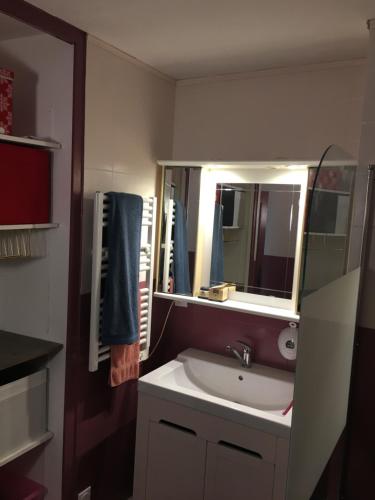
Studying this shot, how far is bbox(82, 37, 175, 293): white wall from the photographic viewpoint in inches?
76.7

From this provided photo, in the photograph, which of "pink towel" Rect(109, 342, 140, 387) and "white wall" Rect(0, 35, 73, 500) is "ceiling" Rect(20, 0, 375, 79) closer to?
"white wall" Rect(0, 35, 73, 500)

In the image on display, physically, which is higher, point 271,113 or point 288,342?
point 271,113

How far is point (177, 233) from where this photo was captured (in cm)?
241

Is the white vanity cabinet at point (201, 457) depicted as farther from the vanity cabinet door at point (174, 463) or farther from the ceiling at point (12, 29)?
the ceiling at point (12, 29)

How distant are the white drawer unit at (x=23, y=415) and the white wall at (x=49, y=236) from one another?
0.04 metres

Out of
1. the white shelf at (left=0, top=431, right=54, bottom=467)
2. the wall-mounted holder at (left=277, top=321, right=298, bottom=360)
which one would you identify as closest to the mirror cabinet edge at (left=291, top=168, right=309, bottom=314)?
the wall-mounted holder at (left=277, top=321, right=298, bottom=360)

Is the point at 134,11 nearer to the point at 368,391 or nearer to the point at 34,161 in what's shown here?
the point at 34,161

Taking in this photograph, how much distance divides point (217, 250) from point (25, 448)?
4.22ft

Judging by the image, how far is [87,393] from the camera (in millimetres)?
2088

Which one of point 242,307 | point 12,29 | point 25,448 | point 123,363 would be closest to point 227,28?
point 12,29

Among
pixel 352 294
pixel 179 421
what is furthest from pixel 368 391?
pixel 179 421

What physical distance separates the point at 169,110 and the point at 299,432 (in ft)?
6.09

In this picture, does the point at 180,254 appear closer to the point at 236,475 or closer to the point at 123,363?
the point at 123,363

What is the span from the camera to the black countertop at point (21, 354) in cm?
180
